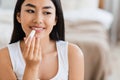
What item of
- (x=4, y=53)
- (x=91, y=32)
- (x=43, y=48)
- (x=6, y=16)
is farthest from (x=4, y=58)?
(x=6, y=16)

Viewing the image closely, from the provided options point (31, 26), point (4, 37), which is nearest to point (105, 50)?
point (4, 37)

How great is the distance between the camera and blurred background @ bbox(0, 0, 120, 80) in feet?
6.97

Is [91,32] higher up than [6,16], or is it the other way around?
[6,16]

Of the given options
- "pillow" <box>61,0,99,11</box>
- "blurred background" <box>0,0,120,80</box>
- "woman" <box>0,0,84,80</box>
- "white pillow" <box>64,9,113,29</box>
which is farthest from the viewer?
"pillow" <box>61,0,99,11</box>

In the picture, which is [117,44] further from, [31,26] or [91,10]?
[31,26]

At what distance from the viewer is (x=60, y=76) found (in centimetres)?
91

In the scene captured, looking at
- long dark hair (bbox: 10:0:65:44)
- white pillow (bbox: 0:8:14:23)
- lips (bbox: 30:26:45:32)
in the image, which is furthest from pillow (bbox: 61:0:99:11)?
lips (bbox: 30:26:45:32)

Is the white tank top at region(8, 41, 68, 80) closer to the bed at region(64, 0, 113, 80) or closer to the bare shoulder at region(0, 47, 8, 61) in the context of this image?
the bare shoulder at region(0, 47, 8, 61)

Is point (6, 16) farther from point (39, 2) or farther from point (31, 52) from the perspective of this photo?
point (31, 52)

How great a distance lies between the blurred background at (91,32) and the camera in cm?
212

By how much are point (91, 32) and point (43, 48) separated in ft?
4.84

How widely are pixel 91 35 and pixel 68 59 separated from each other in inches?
53.8

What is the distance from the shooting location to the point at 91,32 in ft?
7.89

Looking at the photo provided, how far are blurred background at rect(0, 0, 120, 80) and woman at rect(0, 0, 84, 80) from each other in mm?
457
